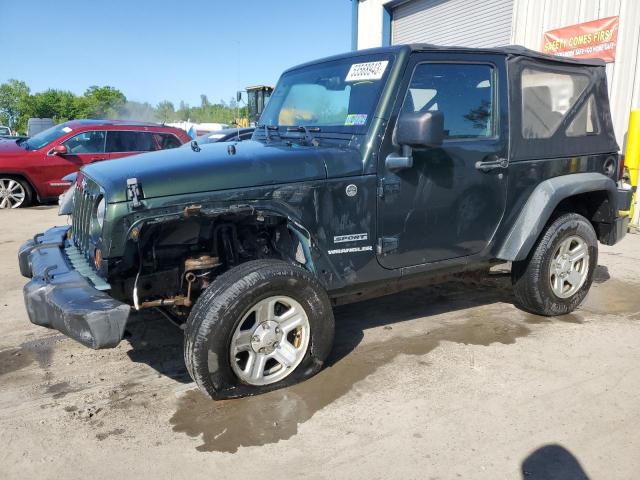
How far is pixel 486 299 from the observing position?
5211 mm

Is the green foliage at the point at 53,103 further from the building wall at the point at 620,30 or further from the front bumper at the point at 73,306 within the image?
the front bumper at the point at 73,306

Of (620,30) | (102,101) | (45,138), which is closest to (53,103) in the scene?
(102,101)

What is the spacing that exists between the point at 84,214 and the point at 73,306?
94 centimetres

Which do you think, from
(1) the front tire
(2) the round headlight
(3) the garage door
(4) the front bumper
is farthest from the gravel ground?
(3) the garage door

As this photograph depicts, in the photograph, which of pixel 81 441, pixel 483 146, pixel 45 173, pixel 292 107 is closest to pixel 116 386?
pixel 81 441

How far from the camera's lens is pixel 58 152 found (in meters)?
10.4

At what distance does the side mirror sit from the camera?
3.21 m

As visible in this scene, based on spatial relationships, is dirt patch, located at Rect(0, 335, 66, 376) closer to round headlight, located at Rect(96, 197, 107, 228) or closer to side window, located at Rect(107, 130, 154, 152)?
round headlight, located at Rect(96, 197, 107, 228)

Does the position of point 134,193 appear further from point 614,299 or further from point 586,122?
point 614,299

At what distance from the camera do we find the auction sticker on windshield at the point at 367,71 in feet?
11.7

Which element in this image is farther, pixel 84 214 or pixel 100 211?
pixel 84 214

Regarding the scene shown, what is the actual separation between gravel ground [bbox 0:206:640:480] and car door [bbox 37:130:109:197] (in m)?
6.58

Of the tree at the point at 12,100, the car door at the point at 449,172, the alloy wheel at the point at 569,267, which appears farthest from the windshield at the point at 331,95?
the tree at the point at 12,100

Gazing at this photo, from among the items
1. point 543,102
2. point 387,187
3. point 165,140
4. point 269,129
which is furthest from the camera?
point 165,140
